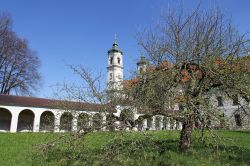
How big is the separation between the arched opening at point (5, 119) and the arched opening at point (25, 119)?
1.37 metres

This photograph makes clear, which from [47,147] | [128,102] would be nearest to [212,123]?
[128,102]

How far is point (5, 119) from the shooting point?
35.5 m

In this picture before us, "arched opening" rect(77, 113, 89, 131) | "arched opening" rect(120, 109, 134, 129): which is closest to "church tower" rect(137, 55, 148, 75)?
"arched opening" rect(120, 109, 134, 129)

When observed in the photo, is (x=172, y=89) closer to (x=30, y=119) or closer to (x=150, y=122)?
(x=150, y=122)

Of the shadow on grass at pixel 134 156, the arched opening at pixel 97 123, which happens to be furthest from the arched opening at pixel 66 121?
the arched opening at pixel 97 123

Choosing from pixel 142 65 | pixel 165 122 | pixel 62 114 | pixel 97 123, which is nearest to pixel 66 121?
pixel 62 114

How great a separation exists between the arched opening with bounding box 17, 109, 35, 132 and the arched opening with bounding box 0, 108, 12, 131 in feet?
4.51

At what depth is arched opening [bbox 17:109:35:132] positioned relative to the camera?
36.6 meters

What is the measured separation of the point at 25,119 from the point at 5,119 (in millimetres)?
2550

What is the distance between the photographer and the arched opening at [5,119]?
116 feet

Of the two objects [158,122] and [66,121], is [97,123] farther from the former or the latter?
[158,122]

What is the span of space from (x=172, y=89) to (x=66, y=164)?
12.6 feet

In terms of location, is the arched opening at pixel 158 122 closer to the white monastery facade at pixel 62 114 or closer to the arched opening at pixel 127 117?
the white monastery facade at pixel 62 114

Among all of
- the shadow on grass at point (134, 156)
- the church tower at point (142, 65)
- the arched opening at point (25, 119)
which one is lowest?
the shadow on grass at point (134, 156)
